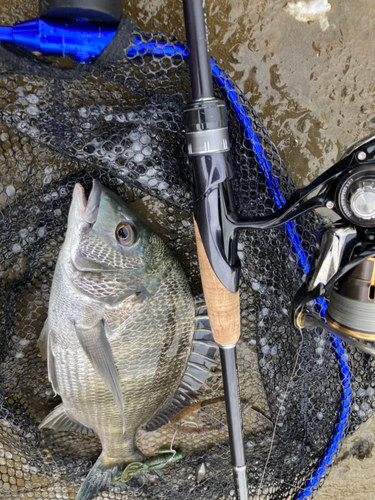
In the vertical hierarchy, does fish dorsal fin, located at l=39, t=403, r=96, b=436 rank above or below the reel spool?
below

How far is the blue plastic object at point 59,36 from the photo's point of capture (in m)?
1.34

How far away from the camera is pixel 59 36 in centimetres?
135

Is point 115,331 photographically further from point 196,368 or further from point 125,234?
point 196,368

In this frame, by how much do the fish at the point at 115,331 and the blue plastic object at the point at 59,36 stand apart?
1.67ft

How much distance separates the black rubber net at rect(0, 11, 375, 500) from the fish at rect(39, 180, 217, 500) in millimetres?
161

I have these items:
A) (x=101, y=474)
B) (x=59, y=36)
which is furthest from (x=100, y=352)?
(x=59, y=36)

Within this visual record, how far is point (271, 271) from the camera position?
1.70 meters

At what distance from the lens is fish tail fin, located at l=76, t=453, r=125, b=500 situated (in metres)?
1.87

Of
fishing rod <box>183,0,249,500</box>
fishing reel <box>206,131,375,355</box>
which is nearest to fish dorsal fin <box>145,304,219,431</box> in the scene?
fishing rod <box>183,0,249,500</box>

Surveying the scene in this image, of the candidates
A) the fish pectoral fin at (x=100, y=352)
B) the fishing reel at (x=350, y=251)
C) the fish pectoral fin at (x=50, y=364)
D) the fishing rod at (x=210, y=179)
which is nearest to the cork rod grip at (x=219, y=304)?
the fishing rod at (x=210, y=179)

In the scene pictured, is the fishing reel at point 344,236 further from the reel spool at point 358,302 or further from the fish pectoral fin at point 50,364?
the fish pectoral fin at point 50,364

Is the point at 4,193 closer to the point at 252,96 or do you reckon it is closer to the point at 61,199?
the point at 61,199

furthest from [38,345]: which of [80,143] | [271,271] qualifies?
[271,271]

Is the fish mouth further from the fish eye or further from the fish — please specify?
the fish eye
